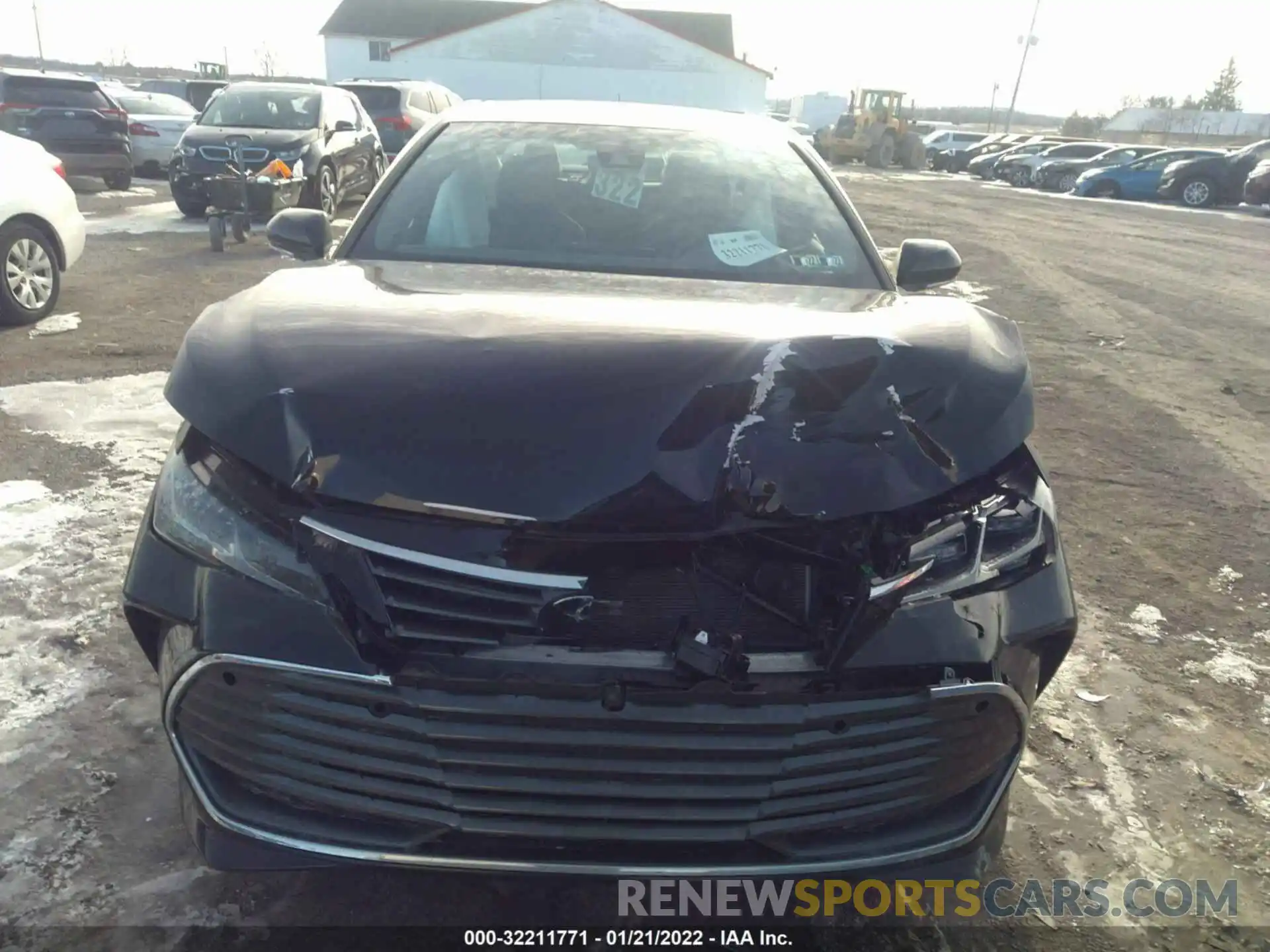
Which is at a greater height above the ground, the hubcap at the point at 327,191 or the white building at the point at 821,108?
the white building at the point at 821,108

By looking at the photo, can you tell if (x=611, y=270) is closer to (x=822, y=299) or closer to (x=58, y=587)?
(x=822, y=299)

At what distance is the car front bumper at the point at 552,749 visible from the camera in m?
1.54

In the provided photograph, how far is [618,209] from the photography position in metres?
2.96

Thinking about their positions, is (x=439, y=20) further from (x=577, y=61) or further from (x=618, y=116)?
(x=618, y=116)

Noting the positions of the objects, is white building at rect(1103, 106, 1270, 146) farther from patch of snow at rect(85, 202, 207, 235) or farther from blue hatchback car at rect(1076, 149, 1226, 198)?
patch of snow at rect(85, 202, 207, 235)

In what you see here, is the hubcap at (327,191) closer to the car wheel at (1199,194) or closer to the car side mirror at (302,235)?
the car side mirror at (302,235)

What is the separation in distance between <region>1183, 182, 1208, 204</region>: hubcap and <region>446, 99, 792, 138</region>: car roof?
986 inches

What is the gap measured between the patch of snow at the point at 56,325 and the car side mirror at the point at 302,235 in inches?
169

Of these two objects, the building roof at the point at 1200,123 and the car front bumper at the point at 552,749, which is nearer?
the car front bumper at the point at 552,749

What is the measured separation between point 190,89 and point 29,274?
23.7 meters

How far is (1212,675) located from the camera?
3.10 metres

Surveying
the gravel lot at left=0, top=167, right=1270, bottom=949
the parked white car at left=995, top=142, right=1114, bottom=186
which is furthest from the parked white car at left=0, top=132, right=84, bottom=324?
the parked white car at left=995, top=142, right=1114, bottom=186

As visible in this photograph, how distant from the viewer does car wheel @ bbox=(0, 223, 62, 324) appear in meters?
6.32

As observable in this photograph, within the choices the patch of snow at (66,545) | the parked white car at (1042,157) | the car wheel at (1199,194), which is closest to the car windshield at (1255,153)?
the car wheel at (1199,194)
